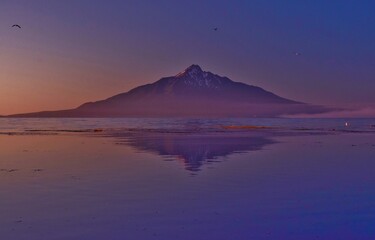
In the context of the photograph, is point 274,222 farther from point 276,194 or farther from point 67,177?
point 67,177

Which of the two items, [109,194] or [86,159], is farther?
[86,159]

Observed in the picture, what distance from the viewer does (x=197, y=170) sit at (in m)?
19.4

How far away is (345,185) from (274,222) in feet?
Result: 19.9

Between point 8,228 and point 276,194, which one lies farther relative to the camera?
point 276,194

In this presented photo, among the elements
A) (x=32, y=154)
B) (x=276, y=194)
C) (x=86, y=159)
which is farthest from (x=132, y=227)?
(x=32, y=154)

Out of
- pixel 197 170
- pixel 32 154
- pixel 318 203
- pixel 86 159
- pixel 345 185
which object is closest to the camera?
pixel 318 203

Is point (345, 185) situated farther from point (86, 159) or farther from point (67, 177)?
point (86, 159)

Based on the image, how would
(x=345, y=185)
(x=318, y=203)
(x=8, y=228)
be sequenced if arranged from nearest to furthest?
(x=8, y=228) → (x=318, y=203) → (x=345, y=185)

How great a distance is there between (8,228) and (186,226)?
3.93 meters

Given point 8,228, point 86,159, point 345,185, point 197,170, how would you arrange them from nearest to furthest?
1. point 8,228
2. point 345,185
3. point 197,170
4. point 86,159

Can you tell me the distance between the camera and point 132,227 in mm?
10148

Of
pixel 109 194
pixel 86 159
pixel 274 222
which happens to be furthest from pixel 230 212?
pixel 86 159

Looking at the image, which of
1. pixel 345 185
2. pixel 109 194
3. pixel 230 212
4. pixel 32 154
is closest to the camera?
pixel 230 212

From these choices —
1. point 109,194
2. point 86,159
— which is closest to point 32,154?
point 86,159
